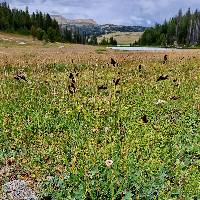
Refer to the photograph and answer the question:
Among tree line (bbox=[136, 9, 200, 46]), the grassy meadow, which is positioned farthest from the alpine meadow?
tree line (bbox=[136, 9, 200, 46])

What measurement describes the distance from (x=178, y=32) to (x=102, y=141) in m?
172

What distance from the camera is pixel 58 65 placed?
18.0 metres

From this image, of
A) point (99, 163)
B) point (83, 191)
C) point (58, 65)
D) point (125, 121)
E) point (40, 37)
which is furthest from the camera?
point (40, 37)

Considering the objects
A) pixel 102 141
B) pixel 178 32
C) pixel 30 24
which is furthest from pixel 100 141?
pixel 178 32

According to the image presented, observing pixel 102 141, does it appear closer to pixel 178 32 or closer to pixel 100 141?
pixel 100 141

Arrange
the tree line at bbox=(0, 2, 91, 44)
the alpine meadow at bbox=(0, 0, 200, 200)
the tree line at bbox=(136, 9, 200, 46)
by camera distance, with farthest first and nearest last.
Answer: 1. the tree line at bbox=(136, 9, 200, 46)
2. the tree line at bbox=(0, 2, 91, 44)
3. the alpine meadow at bbox=(0, 0, 200, 200)

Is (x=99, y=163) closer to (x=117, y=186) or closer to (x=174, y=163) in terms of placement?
(x=117, y=186)

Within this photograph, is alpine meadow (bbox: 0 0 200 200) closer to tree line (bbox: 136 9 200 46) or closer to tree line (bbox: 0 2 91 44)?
tree line (bbox: 0 2 91 44)

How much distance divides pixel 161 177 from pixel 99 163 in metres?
0.91

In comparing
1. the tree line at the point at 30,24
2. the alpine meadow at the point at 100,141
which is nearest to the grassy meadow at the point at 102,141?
the alpine meadow at the point at 100,141

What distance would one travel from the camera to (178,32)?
568 ft

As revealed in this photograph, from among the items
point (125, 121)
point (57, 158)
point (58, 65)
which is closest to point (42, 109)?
point (125, 121)

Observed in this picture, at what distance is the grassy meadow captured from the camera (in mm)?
5754

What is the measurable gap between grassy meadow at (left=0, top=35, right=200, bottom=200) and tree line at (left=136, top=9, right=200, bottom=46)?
15401cm
